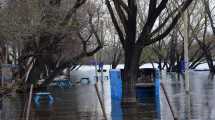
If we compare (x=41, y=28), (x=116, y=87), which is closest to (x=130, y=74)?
(x=116, y=87)

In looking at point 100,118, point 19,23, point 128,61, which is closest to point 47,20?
point 128,61

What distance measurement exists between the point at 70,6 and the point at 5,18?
12484 millimetres

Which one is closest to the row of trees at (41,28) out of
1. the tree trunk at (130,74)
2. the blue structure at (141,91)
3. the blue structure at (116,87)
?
the blue structure at (116,87)

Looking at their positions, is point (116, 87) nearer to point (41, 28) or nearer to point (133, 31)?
point (133, 31)

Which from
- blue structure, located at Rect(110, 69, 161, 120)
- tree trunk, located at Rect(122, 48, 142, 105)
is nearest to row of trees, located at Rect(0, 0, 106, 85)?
blue structure, located at Rect(110, 69, 161, 120)

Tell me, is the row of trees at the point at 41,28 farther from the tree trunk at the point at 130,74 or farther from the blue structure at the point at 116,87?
the tree trunk at the point at 130,74

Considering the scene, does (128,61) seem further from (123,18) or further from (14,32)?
(14,32)

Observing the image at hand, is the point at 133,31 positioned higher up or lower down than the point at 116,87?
higher up

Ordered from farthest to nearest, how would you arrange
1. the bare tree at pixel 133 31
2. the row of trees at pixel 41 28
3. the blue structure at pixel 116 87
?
1. the blue structure at pixel 116 87
2. the bare tree at pixel 133 31
3. the row of trees at pixel 41 28

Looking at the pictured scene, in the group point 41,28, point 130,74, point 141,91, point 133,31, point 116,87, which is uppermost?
point 41,28

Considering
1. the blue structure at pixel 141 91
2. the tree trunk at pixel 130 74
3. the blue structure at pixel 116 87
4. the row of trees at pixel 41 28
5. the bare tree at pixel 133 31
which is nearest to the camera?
the row of trees at pixel 41 28

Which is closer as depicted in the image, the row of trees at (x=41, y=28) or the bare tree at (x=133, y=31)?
the row of trees at (x=41, y=28)

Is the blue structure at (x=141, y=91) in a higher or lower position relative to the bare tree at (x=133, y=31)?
lower

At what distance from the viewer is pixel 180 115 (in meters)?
17.7
